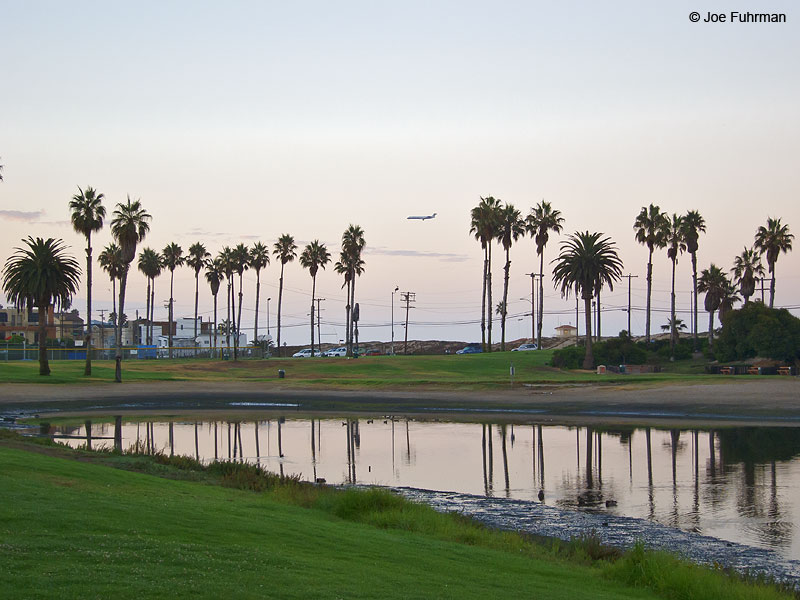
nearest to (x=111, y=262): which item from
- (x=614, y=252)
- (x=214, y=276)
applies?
(x=214, y=276)

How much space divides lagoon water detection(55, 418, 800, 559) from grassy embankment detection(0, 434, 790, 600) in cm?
579

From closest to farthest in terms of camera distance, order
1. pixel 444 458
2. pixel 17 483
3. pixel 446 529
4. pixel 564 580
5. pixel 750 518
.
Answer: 1. pixel 564 580
2. pixel 17 483
3. pixel 446 529
4. pixel 750 518
5. pixel 444 458

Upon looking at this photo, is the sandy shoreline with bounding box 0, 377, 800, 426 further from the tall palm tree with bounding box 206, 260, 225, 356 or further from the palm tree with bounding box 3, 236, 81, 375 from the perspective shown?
the tall palm tree with bounding box 206, 260, 225, 356

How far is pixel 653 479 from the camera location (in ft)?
87.8

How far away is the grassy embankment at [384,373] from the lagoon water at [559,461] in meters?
18.8

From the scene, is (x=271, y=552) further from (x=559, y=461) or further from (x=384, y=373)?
(x=384, y=373)

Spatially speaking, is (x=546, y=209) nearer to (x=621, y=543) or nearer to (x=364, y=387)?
(x=364, y=387)

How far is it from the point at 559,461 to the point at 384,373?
4797 centimetres

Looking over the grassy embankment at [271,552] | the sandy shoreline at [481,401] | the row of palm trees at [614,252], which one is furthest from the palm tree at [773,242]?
the grassy embankment at [271,552]

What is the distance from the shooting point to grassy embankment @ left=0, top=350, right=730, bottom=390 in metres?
63.0

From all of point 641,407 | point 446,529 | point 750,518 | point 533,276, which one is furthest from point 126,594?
point 533,276

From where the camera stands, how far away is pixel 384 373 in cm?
7850

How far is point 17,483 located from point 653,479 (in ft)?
62.1

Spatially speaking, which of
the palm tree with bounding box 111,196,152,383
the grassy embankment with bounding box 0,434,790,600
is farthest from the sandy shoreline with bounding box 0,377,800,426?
the grassy embankment with bounding box 0,434,790,600
